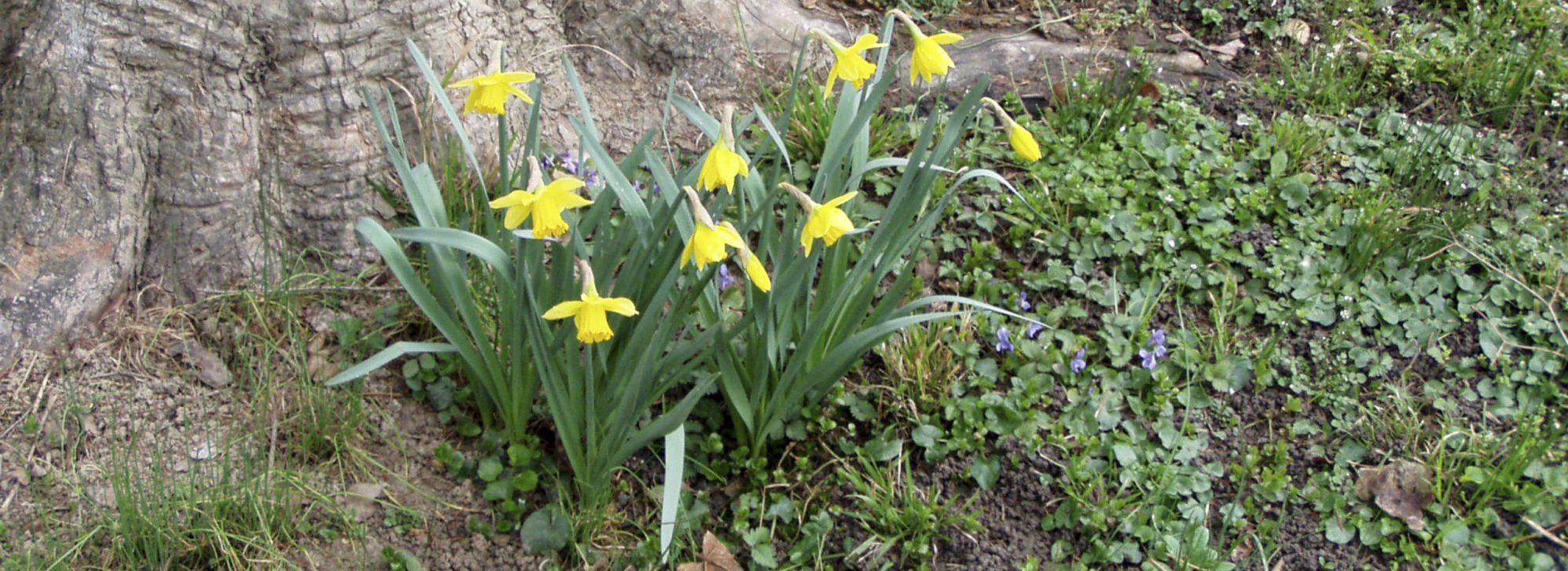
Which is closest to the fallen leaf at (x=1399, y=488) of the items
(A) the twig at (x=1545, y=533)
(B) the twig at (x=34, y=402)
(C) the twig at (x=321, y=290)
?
(A) the twig at (x=1545, y=533)

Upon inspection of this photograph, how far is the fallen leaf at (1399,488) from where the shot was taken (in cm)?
238

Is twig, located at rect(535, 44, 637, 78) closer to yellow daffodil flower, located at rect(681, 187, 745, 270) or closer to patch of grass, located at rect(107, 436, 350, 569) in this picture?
patch of grass, located at rect(107, 436, 350, 569)

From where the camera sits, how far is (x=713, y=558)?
229 cm

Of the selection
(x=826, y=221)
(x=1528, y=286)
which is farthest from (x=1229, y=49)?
(x=826, y=221)

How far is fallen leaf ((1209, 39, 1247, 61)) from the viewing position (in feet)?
11.6

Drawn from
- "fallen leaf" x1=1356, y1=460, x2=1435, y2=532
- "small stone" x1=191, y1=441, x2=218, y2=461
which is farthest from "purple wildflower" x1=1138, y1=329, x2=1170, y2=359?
"small stone" x1=191, y1=441, x2=218, y2=461

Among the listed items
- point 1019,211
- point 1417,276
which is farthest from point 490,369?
point 1417,276

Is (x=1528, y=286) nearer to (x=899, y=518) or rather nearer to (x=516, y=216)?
(x=899, y=518)

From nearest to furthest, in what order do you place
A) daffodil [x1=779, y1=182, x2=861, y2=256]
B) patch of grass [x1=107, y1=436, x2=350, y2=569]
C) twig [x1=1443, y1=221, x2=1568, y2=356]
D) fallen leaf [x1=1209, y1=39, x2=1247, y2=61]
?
daffodil [x1=779, y1=182, x2=861, y2=256]
patch of grass [x1=107, y1=436, x2=350, y2=569]
twig [x1=1443, y1=221, x2=1568, y2=356]
fallen leaf [x1=1209, y1=39, x2=1247, y2=61]

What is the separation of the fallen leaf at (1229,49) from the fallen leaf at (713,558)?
2252 mm

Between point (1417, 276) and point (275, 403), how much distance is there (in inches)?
106

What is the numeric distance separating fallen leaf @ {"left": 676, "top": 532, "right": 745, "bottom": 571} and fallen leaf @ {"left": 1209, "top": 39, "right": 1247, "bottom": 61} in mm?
2252

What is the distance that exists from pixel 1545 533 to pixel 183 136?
297 centimetres

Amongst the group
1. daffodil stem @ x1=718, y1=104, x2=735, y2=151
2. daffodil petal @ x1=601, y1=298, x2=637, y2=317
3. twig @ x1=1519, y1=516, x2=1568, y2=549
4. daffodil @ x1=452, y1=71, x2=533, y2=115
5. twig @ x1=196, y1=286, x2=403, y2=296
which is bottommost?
twig @ x1=1519, y1=516, x2=1568, y2=549
